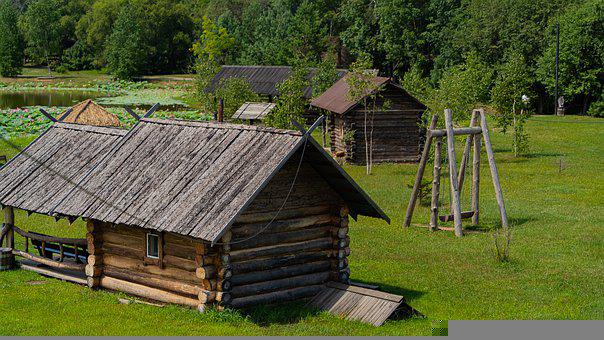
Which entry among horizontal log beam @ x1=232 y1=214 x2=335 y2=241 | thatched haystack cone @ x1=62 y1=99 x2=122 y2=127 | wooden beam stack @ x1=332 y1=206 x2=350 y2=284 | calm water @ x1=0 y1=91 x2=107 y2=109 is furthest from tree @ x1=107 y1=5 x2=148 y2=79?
horizontal log beam @ x1=232 y1=214 x2=335 y2=241

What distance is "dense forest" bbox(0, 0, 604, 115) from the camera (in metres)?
67.8

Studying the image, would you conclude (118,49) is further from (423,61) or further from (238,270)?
(238,270)

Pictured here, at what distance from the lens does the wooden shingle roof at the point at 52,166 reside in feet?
73.5

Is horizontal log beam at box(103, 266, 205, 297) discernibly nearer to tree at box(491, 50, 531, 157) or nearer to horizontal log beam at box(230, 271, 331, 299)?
horizontal log beam at box(230, 271, 331, 299)

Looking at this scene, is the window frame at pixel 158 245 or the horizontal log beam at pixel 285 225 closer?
the horizontal log beam at pixel 285 225

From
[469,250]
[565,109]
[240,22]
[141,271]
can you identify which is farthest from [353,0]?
[141,271]

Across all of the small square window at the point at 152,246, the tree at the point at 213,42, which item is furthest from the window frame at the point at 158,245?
the tree at the point at 213,42

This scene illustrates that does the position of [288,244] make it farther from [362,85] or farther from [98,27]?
[98,27]

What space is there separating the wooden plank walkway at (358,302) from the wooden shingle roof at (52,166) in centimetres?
665

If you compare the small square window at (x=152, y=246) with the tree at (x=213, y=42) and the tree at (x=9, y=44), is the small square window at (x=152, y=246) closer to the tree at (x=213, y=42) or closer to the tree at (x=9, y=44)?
the tree at (x=213, y=42)

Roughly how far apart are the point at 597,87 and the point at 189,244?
5543cm

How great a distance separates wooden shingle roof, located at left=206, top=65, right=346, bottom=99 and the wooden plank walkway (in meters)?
42.2

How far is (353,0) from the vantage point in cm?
9200

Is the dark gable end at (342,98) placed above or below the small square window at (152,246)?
above
